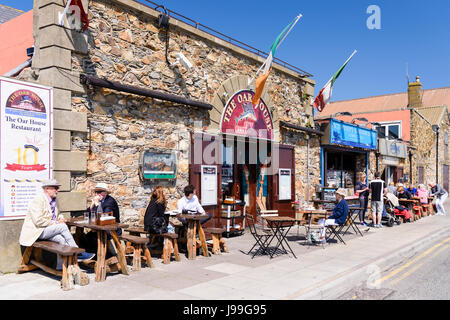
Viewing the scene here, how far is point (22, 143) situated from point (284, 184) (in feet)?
27.2

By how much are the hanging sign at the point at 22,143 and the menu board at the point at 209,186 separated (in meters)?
3.95

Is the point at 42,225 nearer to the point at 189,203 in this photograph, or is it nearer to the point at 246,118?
the point at 189,203

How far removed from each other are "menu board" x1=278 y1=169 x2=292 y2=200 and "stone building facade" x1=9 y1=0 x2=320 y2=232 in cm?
339

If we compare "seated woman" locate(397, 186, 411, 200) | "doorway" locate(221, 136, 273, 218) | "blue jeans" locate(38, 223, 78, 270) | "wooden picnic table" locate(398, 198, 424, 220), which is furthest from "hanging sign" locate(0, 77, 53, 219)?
"seated woman" locate(397, 186, 411, 200)

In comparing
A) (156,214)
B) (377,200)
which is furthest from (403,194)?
(156,214)

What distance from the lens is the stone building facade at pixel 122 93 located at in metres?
7.02

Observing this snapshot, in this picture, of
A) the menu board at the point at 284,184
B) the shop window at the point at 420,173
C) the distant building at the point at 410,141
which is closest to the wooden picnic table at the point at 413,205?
the distant building at the point at 410,141

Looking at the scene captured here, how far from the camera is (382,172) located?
64.2 feet

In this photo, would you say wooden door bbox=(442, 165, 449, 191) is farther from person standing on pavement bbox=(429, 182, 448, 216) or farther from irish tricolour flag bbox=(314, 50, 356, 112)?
irish tricolour flag bbox=(314, 50, 356, 112)

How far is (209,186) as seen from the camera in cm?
999

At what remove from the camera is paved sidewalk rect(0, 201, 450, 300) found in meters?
5.30

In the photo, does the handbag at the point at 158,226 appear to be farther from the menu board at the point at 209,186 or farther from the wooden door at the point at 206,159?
the menu board at the point at 209,186
